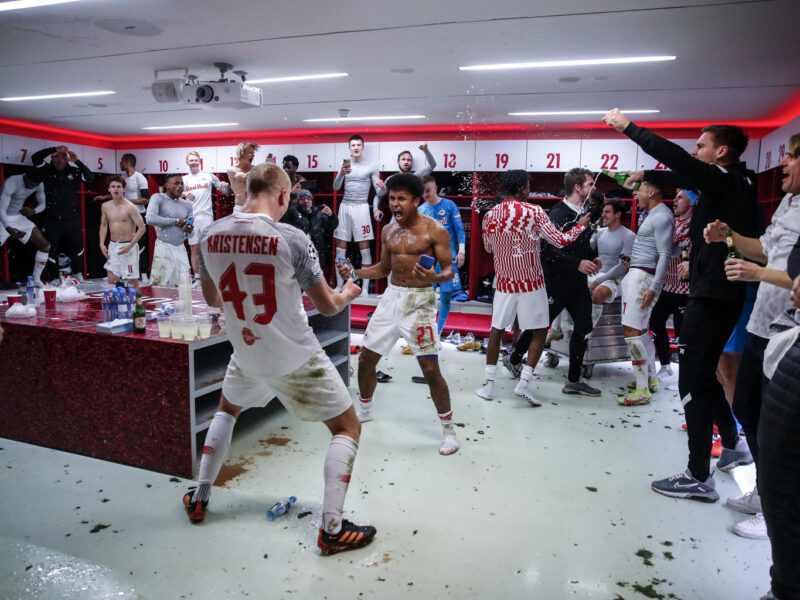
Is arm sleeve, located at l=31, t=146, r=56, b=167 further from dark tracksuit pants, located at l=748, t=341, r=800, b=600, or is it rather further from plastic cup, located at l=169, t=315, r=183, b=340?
dark tracksuit pants, located at l=748, t=341, r=800, b=600

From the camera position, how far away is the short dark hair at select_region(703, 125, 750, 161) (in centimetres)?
237

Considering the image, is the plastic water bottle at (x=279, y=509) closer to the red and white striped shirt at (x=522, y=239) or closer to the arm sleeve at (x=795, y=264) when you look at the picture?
the arm sleeve at (x=795, y=264)

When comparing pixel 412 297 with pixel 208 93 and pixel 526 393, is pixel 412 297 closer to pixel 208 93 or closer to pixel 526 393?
pixel 526 393

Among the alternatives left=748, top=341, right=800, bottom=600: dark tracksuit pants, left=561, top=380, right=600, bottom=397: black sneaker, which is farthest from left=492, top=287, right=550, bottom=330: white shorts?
left=748, top=341, right=800, bottom=600: dark tracksuit pants

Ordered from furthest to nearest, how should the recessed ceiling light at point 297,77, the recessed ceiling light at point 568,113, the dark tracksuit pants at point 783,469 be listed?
the recessed ceiling light at point 568,113 < the recessed ceiling light at point 297,77 < the dark tracksuit pants at point 783,469

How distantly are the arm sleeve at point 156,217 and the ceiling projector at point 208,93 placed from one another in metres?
1.11

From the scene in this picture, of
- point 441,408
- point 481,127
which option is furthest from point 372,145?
point 441,408

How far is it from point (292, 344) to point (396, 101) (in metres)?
5.12

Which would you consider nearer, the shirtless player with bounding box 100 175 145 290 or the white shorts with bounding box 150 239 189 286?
the white shorts with bounding box 150 239 189 286

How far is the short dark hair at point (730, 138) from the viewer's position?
7.77ft

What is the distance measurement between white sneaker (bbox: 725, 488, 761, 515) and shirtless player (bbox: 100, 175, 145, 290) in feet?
18.3

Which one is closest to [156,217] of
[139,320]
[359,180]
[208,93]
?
[208,93]

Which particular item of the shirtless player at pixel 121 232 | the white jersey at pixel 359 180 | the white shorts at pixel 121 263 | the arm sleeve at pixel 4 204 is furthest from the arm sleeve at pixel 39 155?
the white jersey at pixel 359 180

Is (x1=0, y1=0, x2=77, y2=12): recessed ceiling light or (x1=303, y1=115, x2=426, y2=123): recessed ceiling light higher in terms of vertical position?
(x1=303, y1=115, x2=426, y2=123): recessed ceiling light
